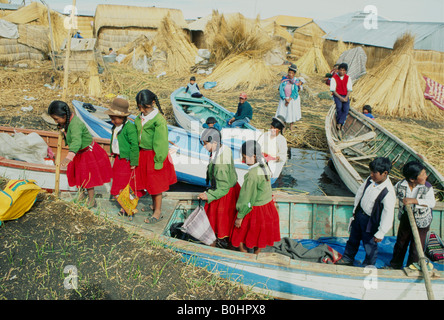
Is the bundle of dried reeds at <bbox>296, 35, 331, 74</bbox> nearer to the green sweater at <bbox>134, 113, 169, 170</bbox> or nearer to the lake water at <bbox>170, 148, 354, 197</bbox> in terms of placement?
the lake water at <bbox>170, 148, 354, 197</bbox>

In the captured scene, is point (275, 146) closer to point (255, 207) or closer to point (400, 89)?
point (255, 207)

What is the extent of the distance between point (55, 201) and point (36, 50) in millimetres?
18373

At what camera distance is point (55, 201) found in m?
4.40

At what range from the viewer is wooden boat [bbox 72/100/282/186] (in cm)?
661

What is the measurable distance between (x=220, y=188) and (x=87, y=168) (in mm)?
1739

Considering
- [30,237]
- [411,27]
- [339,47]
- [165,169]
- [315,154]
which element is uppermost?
[411,27]

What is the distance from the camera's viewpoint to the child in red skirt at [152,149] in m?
3.93

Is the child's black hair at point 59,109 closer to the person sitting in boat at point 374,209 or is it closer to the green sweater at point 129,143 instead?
the green sweater at point 129,143

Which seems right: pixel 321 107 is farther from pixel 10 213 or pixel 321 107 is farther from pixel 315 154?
pixel 10 213

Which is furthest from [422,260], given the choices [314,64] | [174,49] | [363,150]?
[174,49]

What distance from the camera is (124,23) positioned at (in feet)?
85.7

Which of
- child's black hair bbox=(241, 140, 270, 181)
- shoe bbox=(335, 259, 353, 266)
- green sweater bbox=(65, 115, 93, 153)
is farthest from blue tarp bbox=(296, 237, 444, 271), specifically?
green sweater bbox=(65, 115, 93, 153)

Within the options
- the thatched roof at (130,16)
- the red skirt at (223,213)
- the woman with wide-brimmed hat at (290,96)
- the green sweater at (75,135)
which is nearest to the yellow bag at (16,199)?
the green sweater at (75,135)

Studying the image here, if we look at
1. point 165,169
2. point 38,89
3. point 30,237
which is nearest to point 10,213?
point 30,237
